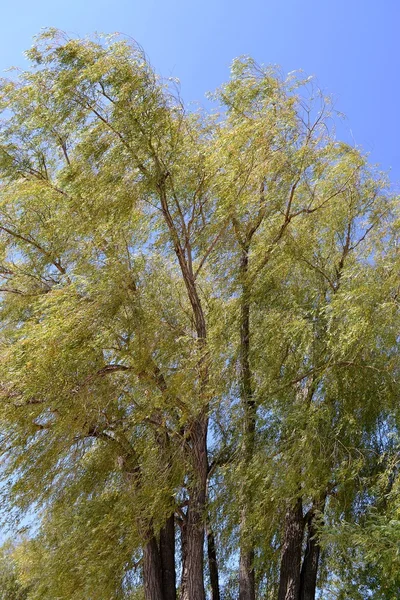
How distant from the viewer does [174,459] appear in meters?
6.16

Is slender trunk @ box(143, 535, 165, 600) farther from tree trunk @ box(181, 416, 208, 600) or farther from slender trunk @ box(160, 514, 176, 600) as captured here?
tree trunk @ box(181, 416, 208, 600)

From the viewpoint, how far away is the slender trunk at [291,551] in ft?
22.6

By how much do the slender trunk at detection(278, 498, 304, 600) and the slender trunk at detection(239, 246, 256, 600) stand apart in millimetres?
376

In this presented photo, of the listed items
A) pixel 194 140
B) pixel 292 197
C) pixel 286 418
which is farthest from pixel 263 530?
pixel 194 140

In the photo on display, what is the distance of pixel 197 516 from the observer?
256 inches

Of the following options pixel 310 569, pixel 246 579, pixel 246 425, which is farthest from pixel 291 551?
pixel 246 425

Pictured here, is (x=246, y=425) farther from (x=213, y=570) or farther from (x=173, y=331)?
(x=213, y=570)

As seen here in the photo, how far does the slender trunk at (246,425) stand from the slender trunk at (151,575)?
2.79 ft

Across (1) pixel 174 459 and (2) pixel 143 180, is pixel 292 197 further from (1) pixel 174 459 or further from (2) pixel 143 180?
(1) pixel 174 459

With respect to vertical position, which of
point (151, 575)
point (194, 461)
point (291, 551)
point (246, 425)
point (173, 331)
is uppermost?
point (173, 331)

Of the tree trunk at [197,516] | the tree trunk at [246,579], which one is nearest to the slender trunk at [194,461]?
the tree trunk at [197,516]

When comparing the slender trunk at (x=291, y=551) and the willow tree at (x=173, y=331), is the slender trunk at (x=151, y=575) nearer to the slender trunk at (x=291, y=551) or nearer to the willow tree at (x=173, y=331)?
the willow tree at (x=173, y=331)

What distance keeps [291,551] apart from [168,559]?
1.34 meters

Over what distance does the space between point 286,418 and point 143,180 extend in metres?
2.53
